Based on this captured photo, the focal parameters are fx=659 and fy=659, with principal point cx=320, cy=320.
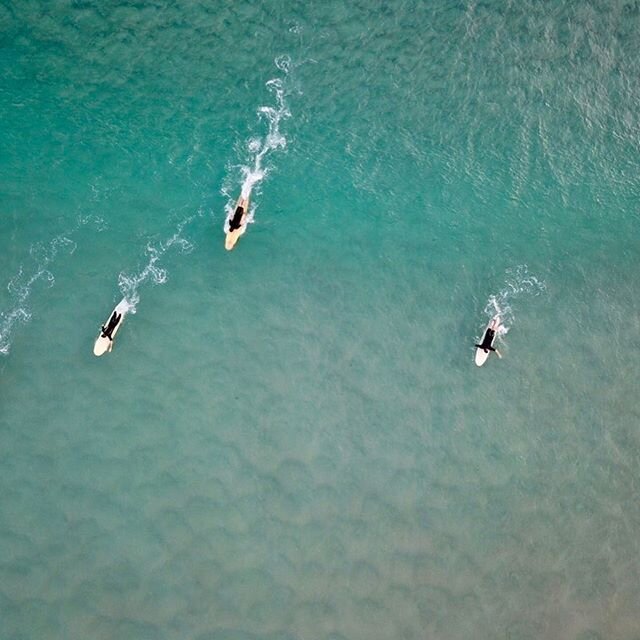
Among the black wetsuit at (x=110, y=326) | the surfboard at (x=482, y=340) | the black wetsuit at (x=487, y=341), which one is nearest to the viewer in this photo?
the black wetsuit at (x=110, y=326)

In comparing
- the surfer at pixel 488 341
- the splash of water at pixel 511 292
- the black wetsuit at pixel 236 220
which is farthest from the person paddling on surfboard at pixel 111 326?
the splash of water at pixel 511 292

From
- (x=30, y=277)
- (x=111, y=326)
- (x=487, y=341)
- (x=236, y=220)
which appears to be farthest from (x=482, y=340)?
(x=30, y=277)

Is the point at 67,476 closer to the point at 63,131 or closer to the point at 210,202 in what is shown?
the point at 210,202

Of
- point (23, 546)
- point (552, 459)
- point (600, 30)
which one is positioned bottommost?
point (23, 546)

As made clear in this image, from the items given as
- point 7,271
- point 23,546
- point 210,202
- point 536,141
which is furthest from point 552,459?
point 7,271

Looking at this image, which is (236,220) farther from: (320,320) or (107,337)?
(107,337)

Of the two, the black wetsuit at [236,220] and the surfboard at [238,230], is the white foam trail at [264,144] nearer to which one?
the surfboard at [238,230]

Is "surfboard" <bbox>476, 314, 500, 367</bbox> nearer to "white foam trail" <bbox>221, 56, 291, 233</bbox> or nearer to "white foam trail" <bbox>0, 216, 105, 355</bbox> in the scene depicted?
"white foam trail" <bbox>221, 56, 291, 233</bbox>
